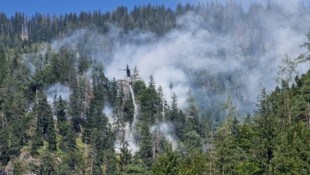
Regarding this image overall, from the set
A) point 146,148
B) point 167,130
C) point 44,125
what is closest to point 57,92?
point 44,125

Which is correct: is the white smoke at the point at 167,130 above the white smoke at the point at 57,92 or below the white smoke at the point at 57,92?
below

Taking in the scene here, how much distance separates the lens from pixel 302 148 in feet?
211

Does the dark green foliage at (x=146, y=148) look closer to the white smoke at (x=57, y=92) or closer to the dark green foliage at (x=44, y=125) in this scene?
the dark green foliage at (x=44, y=125)

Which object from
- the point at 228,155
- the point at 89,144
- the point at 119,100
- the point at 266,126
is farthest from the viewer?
the point at 119,100

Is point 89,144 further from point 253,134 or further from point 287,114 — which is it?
point 253,134

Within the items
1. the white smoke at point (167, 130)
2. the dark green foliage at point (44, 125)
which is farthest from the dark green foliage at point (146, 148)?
the dark green foliage at point (44, 125)

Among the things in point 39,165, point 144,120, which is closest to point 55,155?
point 39,165

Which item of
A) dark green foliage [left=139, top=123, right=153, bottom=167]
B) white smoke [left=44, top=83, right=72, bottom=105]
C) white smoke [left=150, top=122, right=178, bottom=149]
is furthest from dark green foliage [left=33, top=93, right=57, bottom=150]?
white smoke [left=150, top=122, right=178, bottom=149]

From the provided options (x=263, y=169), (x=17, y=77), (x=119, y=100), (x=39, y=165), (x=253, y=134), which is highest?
(x=17, y=77)

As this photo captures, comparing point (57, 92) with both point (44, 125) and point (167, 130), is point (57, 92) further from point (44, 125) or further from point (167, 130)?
point (167, 130)

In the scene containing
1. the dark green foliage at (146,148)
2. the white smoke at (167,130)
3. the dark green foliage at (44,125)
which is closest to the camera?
the dark green foliage at (146,148)

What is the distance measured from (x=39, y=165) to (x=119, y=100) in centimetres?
4766

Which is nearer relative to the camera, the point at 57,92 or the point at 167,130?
the point at 167,130

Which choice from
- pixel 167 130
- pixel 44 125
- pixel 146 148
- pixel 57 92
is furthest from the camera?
pixel 57 92
